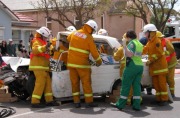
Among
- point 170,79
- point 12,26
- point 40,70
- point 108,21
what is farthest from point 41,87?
point 108,21

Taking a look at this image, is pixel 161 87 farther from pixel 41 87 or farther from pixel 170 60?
pixel 41 87

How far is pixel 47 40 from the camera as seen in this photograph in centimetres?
909

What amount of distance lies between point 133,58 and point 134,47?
0.24m

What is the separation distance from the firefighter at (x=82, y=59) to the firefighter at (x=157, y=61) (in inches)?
51.2

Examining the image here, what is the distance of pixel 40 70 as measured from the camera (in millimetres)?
8719

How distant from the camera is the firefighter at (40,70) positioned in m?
8.63

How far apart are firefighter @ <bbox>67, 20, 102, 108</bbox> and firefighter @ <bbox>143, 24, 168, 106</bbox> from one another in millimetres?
1301

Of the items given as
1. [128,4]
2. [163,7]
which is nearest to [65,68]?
[163,7]

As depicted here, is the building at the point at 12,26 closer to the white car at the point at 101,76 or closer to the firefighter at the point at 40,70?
the white car at the point at 101,76

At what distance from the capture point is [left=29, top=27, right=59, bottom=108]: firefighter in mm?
8633

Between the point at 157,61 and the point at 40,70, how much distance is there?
2793mm

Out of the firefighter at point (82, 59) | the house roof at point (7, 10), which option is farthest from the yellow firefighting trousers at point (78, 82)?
the house roof at point (7, 10)

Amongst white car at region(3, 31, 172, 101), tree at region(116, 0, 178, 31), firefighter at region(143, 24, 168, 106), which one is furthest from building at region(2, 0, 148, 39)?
firefighter at region(143, 24, 168, 106)

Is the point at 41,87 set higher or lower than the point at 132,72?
lower
